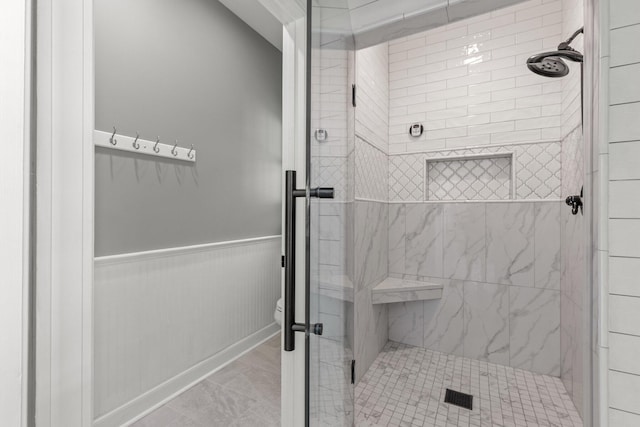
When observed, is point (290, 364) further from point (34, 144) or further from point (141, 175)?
point (141, 175)

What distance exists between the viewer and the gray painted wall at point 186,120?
51.2 inches

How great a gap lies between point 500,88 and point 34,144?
8.15 feet

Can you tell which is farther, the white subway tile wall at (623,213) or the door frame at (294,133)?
the door frame at (294,133)

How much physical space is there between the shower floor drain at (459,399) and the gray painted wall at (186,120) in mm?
1607

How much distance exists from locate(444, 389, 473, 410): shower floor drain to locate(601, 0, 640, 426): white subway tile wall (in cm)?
91

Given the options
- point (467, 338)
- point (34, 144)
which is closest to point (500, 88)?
point (467, 338)

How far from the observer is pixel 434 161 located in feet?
7.64

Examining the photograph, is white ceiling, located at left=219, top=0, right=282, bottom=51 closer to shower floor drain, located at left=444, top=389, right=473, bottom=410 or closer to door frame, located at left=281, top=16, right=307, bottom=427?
door frame, located at left=281, top=16, right=307, bottom=427

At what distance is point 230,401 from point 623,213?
6.03 feet

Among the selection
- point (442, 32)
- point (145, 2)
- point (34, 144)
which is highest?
point (442, 32)

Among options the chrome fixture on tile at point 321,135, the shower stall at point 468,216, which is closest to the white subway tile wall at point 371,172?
the shower stall at point 468,216

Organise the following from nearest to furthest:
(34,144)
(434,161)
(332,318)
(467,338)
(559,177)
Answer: (34,144) < (332,318) < (559,177) < (467,338) < (434,161)

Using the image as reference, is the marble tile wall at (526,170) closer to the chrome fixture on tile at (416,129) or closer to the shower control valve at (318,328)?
the chrome fixture on tile at (416,129)

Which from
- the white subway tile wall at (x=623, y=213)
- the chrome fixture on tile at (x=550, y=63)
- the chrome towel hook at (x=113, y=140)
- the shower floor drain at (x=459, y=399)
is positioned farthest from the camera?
the shower floor drain at (x=459, y=399)
